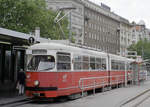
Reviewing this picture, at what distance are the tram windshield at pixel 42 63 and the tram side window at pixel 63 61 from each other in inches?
13.6

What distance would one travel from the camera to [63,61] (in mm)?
14148

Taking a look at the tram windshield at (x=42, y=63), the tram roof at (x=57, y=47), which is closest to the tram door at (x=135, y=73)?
the tram roof at (x=57, y=47)

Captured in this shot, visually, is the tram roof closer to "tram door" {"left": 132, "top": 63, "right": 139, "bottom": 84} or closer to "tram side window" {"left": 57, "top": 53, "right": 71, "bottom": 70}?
"tram side window" {"left": 57, "top": 53, "right": 71, "bottom": 70}

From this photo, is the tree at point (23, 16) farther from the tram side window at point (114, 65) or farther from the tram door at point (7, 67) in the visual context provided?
the tram side window at point (114, 65)

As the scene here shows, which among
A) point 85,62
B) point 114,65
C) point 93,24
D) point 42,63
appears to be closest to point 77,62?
point 85,62

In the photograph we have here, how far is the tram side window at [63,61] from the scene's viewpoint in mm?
13830

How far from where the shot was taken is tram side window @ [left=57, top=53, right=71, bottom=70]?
13830 mm

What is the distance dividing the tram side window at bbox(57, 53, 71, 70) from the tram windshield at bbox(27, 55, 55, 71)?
A: 345 mm

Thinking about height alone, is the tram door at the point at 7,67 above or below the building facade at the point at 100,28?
below

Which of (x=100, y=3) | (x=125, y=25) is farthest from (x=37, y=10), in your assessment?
(x=125, y=25)

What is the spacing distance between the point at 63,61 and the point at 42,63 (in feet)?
3.72

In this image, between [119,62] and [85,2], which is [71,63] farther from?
[85,2]

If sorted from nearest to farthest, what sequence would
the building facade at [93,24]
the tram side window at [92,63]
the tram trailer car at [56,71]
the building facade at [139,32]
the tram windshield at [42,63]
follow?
the tram trailer car at [56,71]
the tram windshield at [42,63]
the tram side window at [92,63]
the building facade at [93,24]
the building facade at [139,32]

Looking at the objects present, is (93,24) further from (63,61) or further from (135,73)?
(63,61)
